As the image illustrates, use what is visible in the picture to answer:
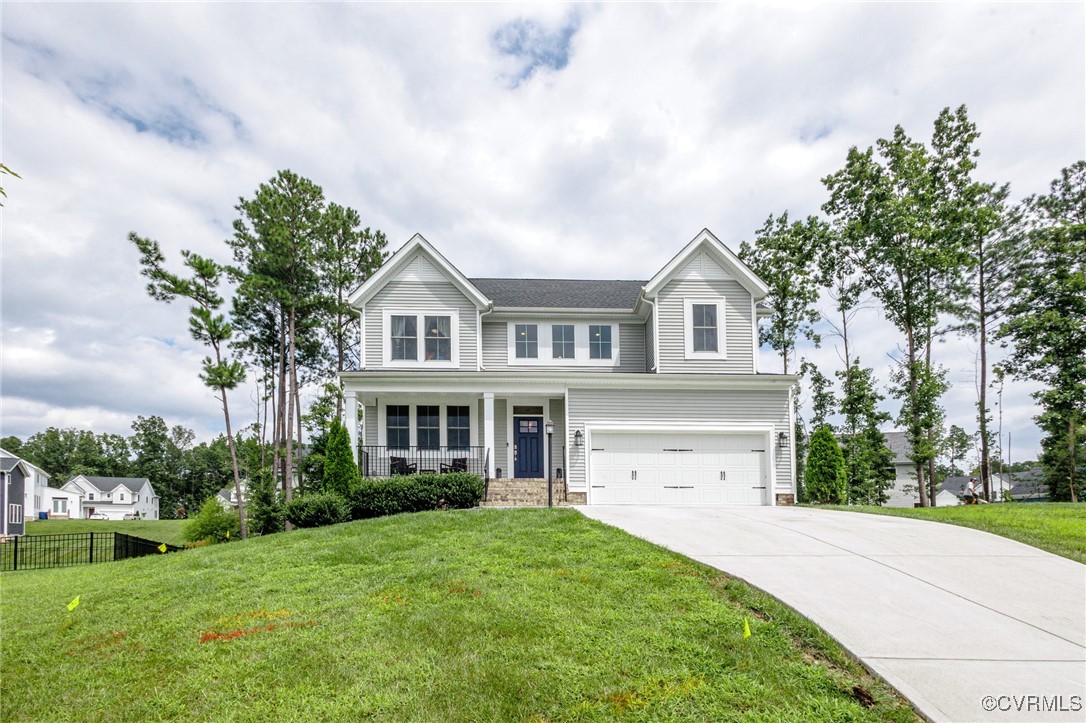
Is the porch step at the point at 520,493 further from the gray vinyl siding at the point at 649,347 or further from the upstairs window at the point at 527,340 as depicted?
the gray vinyl siding at the point at 649,347

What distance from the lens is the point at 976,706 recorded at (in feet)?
12.2

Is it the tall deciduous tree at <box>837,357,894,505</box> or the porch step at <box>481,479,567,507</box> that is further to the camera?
the tall deciduous tree at <box>837,357,894,505</box>

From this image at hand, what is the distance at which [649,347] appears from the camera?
18859 mm

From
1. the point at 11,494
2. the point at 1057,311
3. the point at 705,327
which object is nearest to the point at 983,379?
the point at 1057,311

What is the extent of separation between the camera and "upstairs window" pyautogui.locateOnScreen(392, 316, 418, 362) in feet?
58.8

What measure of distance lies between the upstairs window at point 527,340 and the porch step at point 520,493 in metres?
4.29

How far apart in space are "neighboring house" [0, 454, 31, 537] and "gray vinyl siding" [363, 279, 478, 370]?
2622 cm

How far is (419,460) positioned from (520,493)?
→ 11.6ft

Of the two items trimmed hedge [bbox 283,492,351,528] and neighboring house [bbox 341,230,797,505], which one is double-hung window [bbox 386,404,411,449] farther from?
trimmed hedge [bbox 283,492,351,528]

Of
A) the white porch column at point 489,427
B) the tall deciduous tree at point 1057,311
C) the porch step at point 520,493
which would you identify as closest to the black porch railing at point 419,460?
the white porch column at point 489,427

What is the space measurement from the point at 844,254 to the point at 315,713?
2361cm

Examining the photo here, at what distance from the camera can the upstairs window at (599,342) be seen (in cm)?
1919

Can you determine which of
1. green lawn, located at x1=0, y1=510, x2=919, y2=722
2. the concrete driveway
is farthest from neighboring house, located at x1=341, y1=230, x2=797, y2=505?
green lawn, located at x1=0, y1=510, x2=919, y2=722

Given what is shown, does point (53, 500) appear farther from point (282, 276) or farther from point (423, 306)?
point (423, 306)
